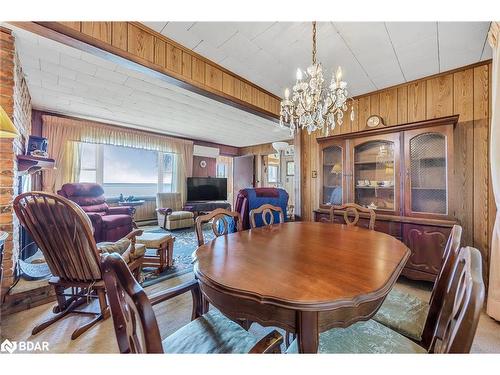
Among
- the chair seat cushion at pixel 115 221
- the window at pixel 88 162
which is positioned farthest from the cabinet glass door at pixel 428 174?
the window at pixel 88 162

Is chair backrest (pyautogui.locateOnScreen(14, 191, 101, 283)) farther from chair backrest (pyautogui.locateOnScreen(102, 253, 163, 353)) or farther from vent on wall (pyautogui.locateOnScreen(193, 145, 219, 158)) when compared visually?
vent on wall (pyautogui.locateOnScreen(193, 145, 219, 158))

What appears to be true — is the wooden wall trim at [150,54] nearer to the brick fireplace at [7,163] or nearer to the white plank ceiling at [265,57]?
the white plank ceiling at [265,57]

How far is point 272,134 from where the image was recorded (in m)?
5.69

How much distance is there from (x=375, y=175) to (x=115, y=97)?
406 centimetres

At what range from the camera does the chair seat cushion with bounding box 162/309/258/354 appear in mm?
906

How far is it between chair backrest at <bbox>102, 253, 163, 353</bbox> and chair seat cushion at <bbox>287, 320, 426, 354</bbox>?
63cm

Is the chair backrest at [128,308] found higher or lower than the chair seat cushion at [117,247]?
higher

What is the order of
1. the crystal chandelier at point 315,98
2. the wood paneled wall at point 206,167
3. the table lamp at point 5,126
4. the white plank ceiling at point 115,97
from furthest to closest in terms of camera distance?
the wood paneled wall at point 206,167
the white plank ceiling at point 115,97
the crystal chandelier at point 315,98
the table lamp at point 5,126

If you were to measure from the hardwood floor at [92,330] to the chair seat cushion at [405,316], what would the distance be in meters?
0.80

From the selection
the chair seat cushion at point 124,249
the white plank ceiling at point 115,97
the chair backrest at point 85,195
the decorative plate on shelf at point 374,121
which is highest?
the white plank ceiling at point 115,97

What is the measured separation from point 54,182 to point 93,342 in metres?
4.10

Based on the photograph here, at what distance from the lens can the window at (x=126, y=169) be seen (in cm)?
500
